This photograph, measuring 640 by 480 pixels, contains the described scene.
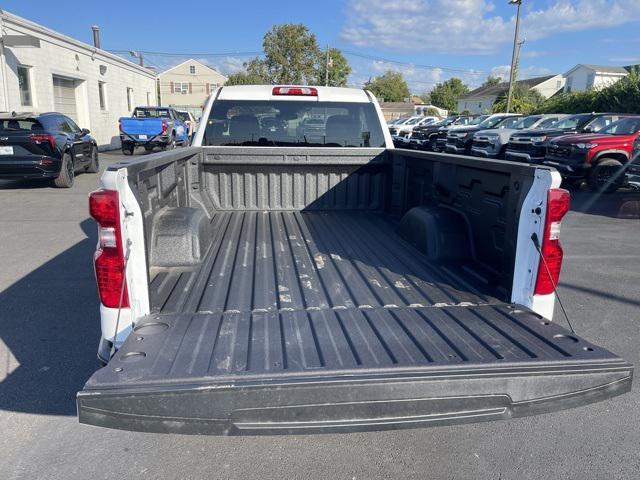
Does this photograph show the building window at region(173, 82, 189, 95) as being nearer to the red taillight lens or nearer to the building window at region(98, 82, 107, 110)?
the building window at region(98, 82, 107, 110)

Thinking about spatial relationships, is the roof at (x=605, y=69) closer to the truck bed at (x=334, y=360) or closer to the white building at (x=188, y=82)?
the white building at (x=188, y=82)

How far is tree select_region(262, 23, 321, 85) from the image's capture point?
143ft

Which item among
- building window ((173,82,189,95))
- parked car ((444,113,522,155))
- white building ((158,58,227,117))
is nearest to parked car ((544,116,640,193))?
parked car ((444,113,522,155))

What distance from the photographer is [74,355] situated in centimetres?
372

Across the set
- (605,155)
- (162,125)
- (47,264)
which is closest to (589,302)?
(47,264)

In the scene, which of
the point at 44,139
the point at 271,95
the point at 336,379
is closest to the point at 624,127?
the point at 271,95

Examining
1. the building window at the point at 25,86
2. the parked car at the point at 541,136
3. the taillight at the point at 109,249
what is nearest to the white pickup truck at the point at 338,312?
the taillight at the point at 109,249

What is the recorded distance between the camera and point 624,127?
40.2 ft

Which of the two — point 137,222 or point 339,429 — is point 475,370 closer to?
point 339,429

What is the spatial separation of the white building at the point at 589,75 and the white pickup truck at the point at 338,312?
63.5 meters

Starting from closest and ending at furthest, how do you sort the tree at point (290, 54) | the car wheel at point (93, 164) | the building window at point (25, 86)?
the car wheel at point (93, 164), the building window at point (25, 86), the tree at point (290, 54)

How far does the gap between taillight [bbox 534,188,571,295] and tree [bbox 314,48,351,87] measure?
4669 cm

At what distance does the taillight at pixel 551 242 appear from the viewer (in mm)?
2432

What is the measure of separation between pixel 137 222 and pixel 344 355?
4.11 ft
